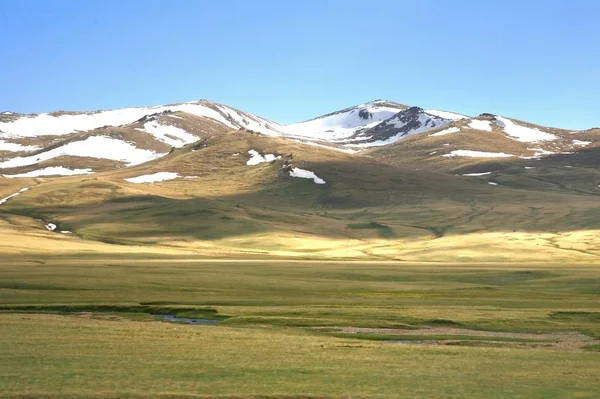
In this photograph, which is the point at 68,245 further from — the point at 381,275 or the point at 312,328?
the point at 312,328

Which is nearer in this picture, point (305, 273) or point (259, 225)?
point (305, 273)

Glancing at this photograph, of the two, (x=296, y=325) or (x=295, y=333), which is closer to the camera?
(x=295, y=333)

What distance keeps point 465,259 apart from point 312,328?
90552mm

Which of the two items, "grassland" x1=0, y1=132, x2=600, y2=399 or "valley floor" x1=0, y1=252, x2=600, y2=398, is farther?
"grassland" x1=0, y1=132, x2=600, y2=399

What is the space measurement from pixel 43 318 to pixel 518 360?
32721 mm

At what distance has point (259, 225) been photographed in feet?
627

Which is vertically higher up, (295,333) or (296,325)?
(295,333)

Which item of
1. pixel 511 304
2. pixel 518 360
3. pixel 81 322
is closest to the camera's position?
pixel 518 360

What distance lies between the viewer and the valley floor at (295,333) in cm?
2975

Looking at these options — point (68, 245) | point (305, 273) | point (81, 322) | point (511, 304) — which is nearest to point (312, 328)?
point (81, 322)

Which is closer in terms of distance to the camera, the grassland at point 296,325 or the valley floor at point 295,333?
the valley floor at point 295,333

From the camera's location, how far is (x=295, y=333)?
5028 centimetres

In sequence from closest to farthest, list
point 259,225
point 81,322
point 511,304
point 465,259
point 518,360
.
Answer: point 518,360 < point 81,322 < point 511,304 < point 465,259 < point 259,225

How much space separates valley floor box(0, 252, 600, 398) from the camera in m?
29.8
